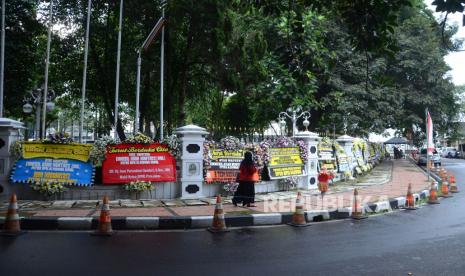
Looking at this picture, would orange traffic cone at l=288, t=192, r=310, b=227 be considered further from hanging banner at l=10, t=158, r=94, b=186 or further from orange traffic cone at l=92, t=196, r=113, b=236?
hanging banner at l=10, t=158, r=94, b=186

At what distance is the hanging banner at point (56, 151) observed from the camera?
34.9ft

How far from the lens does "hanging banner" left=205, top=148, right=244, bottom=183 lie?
39.0 feet

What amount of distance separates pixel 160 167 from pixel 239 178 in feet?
7.48

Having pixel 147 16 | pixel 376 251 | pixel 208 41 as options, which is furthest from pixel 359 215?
pixel 147 16

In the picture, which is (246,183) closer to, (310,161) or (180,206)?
(180,206)

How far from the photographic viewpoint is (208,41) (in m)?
18.0

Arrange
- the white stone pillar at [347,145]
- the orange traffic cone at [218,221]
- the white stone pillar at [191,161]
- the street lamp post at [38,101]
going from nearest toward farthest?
the orange traffic cone at [218,221] → the white stone pillar at [191,161] → the street lamp post at [38,101] → the white stone pillar at [347,145]

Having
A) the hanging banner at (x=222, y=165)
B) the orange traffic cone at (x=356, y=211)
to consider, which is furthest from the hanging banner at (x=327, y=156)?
the orange traffic cone at (x=356, y=211)

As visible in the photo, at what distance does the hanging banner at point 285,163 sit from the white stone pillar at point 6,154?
710 centimetres

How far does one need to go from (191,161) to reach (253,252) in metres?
5.57

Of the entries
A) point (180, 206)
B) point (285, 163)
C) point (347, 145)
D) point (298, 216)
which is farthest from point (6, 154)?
point (347, 145)

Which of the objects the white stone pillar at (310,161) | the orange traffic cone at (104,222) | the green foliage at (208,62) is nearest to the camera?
the orange traffic cone at (104,222)

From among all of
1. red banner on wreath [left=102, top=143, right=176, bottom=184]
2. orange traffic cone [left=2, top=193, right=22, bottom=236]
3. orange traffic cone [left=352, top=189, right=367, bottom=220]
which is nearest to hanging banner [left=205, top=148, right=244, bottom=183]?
red banner on wreath [left=102, top=143, right=176, bottom=184]

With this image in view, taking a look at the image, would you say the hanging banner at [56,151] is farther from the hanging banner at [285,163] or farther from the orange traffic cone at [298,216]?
the orange traffic cone at [298,216]
